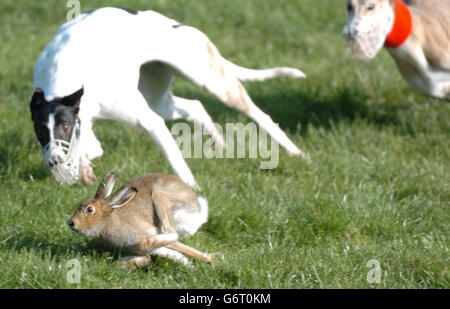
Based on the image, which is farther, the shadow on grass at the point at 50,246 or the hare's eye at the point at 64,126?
the hare's eye at the point at 64,126

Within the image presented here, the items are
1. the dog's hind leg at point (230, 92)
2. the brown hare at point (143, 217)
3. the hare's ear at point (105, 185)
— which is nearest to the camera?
the brown hare at point (143, 217)

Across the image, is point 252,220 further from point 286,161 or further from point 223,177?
point 286,161

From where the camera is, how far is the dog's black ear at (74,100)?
15.5ft

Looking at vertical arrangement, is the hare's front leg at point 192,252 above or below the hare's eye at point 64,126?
below

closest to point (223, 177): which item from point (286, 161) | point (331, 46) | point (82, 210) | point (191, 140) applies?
point (286, 161)

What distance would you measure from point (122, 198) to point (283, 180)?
207cm

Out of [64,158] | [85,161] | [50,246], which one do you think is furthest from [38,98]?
[50,246]

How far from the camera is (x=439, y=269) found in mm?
3949

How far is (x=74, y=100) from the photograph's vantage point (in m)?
4.74

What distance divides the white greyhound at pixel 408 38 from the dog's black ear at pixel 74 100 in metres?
2.40

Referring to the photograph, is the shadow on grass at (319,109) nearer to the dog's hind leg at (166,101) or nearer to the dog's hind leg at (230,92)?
the dog's hind leg at (166,101)

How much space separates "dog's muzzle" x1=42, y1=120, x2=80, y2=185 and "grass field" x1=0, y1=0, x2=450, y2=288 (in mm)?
181

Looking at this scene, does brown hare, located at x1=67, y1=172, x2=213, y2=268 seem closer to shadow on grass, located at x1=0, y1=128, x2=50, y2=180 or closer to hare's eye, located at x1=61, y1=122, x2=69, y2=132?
hare's eye, located at x1=61, y1=122, x2=69, y2=132

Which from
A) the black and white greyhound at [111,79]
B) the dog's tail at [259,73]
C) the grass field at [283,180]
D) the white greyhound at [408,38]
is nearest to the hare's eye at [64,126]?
the black and white greyhound at [111,79]
